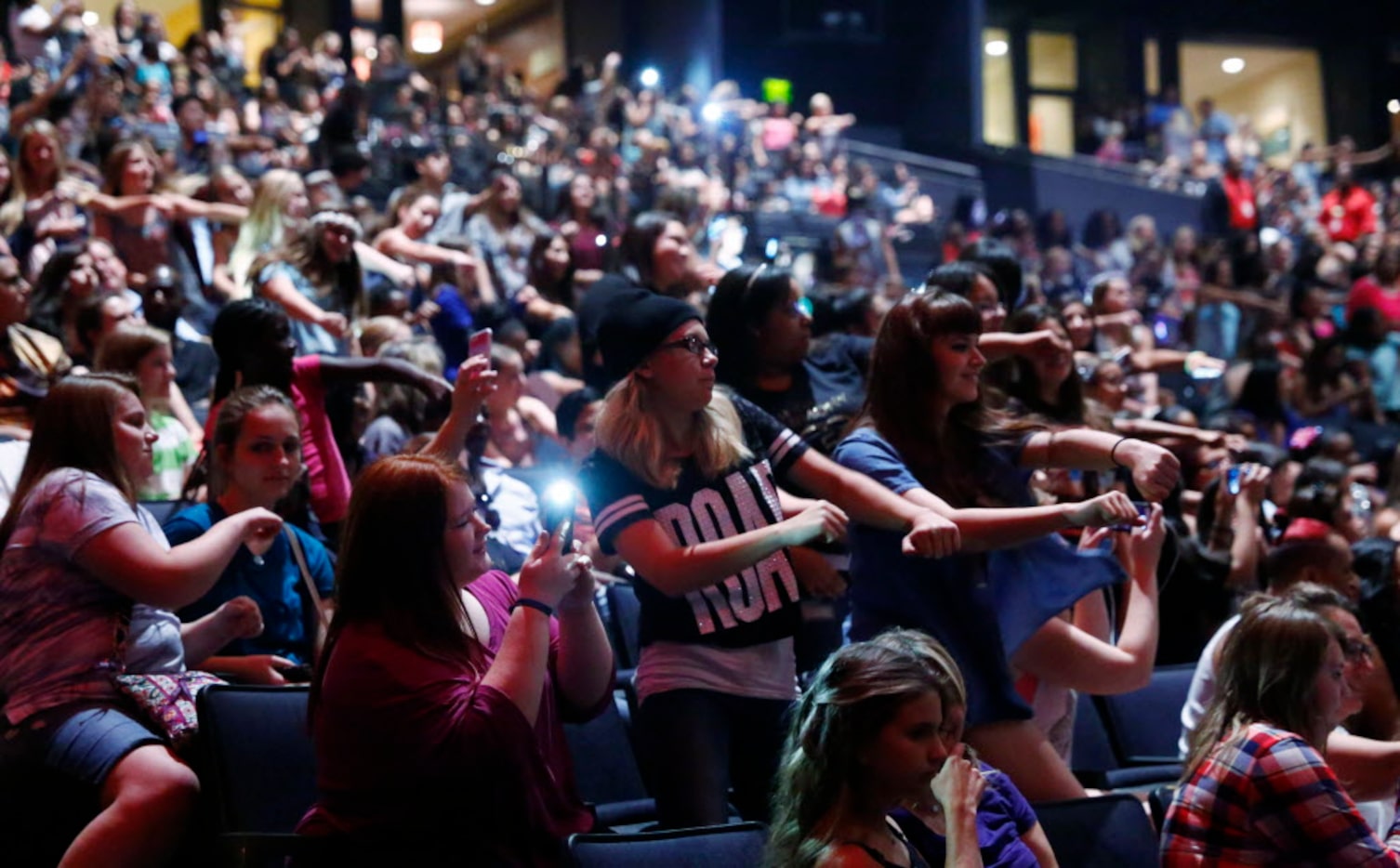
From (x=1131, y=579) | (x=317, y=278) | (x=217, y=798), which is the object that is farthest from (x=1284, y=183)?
(x=217, y=798)

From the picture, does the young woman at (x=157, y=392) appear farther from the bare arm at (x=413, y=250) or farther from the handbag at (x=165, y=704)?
the bare arm at (x=413, y=250)

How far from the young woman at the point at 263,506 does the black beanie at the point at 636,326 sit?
2.79ft

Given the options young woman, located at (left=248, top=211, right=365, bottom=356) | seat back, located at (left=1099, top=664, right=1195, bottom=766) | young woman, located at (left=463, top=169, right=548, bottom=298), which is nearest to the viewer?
seat back, located at (left=1099, top=664, right=1195, bottom=766)

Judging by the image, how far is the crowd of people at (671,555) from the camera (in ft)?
9.48

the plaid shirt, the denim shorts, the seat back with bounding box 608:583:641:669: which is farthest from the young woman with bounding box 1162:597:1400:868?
the denim shorts

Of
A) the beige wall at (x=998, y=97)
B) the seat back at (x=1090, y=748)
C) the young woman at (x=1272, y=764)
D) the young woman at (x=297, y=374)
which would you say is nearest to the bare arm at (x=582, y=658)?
the young woman at (x=1272, y=764)

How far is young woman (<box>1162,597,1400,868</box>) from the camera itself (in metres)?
3.23

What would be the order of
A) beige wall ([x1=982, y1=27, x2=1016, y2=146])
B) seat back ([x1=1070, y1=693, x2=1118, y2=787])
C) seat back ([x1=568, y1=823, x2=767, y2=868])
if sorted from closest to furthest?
seat back ([x1=568, y1=823, x2=767, y2=868]) → seat back ([x1=1070, y1=693, x2=1118, y2=787]) → beige wall ([x1=982, y1=27, x2=1016, y2=146])

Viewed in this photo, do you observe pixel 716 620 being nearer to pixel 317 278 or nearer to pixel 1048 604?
pixel 1048 604

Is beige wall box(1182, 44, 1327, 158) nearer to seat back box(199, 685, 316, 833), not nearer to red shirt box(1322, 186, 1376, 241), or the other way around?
red shirt box(1322, 186, 1376, 241)

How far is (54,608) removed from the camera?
3381 millimetres

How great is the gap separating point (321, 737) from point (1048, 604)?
1576 millimetres

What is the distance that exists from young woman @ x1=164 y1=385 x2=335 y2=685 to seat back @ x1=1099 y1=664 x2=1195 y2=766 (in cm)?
225

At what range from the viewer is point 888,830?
9.27 feet
